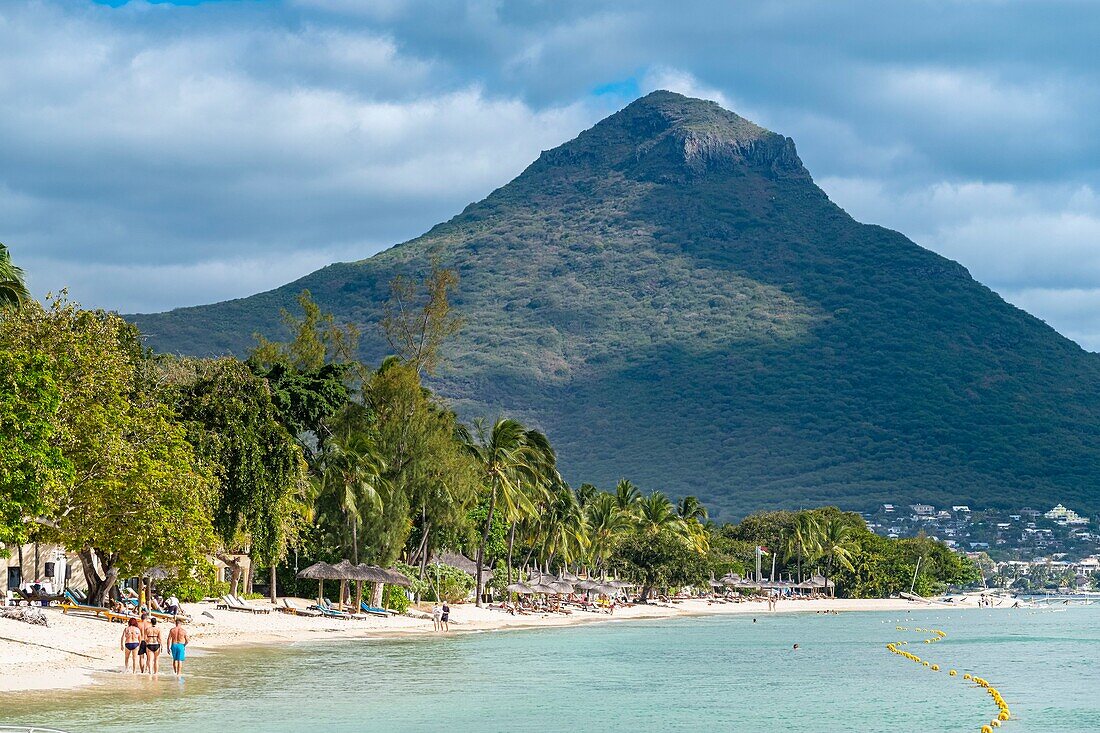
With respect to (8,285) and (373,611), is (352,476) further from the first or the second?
(8,285)

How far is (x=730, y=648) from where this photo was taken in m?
66.1

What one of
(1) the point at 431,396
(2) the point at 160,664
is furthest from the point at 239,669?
(1) the point at 431,396

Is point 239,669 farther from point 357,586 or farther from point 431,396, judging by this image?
point 431,396

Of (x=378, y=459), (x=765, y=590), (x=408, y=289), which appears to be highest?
(x=408, y=289)

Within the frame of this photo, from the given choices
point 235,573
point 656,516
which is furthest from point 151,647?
point 656,516

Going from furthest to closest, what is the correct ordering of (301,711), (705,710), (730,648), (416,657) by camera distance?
(730,648) < (416,657) < (705,710) < (301,711)

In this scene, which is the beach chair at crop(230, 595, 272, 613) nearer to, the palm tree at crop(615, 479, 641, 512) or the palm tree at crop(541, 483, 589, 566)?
the palm tree at crop(541, 483, 589, 566)

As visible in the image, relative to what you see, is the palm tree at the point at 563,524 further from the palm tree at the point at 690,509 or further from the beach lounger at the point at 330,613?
the beach lounger at the point at 330,613

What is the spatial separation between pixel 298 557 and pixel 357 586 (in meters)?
3.43

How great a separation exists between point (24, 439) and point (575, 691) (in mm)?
17117

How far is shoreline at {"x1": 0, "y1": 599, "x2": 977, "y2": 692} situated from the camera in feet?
117

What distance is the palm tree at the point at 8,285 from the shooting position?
4500 centimetres

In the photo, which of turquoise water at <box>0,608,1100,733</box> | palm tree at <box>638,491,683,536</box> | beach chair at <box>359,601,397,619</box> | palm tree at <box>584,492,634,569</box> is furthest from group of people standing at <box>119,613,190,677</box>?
palm tree at <box>638,491,683,536</box>

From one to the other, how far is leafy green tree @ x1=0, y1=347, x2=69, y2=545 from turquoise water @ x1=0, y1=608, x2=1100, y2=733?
228 inches
